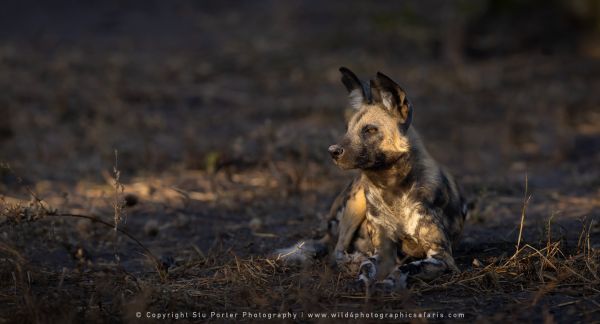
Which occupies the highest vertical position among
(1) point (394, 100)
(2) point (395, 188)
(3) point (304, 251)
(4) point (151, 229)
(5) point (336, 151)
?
(1) point (394, 100)

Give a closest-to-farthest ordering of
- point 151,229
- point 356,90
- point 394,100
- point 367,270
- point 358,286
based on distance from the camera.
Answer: point 358,286
point 367,270
point 394,100
point 356,90
point 151,229

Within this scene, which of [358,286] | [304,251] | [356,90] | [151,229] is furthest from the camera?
[151,229]

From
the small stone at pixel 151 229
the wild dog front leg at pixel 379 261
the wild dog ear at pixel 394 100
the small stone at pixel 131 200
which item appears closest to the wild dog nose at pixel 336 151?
the wild dog ear at pixel 394 100

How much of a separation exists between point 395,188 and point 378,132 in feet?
1.11

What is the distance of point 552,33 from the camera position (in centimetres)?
1354

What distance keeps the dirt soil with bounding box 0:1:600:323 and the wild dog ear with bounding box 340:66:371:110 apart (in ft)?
3.28

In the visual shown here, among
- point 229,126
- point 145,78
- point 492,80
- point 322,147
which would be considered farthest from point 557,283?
point 145,78

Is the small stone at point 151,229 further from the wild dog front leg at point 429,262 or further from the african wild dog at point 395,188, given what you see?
the wild dog front leg at point 429,262

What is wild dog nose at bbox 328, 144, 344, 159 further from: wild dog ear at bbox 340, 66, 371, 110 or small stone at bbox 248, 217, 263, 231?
small stone at bbox 248, 217, 263, 231

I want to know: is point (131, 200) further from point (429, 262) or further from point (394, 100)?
point (429, 262)

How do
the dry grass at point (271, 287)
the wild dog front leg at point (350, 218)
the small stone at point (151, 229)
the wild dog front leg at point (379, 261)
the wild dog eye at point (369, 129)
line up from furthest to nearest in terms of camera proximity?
the small stone at point (151, 229) → the wild dog front leg at point (350, 218) → the wild dog eye at point (369, 129) → the wild dog front leg at point (379, 261) → the dry grass at point (271, 287)

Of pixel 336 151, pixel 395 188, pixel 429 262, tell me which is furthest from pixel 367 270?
pixel 336 151

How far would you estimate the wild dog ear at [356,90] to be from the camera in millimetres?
4973

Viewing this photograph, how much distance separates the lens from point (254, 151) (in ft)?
27.5
